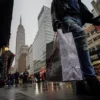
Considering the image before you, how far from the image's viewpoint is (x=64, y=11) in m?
2.17

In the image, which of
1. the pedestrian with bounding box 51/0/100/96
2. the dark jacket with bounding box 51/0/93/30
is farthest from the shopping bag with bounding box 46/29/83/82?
the dark jacket with bounding box 51/0/93/30

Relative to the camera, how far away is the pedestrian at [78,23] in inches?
70.2

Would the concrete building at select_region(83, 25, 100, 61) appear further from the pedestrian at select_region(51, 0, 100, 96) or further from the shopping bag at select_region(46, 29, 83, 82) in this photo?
the shopping bag at select_region(46, 29, 83, 82)

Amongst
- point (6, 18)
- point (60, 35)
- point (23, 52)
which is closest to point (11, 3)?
point (6, 18)

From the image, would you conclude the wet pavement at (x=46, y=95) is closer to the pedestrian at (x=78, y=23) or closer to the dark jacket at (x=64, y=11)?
the pedestrian at (x=78, y=23)

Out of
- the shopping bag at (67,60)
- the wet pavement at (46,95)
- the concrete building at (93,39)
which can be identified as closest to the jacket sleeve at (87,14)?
the shopping bag at (67,60)

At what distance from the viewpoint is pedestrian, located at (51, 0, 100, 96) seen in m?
1.78

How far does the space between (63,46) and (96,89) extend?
620mm

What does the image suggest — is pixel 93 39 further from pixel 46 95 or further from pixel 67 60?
pixel 67 60

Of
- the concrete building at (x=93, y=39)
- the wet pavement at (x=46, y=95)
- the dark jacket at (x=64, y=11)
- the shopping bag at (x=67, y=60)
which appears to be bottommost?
the wet pavement at (x=46, y=95)

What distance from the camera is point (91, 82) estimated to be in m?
1.60

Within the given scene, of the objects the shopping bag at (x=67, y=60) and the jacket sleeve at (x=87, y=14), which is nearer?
the shopping bag at (x=67, y=60)

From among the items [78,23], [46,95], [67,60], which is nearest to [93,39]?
[78,23]

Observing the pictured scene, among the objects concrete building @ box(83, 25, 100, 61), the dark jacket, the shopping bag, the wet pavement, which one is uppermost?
concrete building @ box(83, 25, 100, 61)
